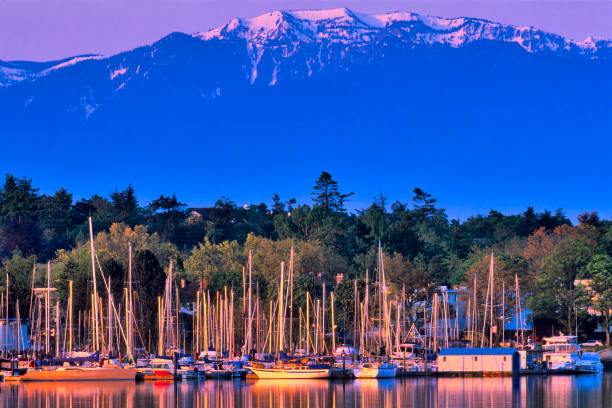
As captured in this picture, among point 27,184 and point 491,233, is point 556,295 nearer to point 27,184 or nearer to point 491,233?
point 491,233

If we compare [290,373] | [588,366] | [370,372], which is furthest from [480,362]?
[290,373]

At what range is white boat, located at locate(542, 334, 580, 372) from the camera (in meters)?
93.1

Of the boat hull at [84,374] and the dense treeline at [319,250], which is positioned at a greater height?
the dense treeline at [319,250]

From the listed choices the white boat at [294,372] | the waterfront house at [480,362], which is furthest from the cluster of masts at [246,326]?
the waterfront house at [480,362]

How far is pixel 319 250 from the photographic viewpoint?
137750 millimetres

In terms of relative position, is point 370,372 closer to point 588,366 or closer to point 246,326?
point 246,326

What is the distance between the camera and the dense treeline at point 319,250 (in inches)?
4500

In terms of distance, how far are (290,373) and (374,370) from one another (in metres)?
6.68

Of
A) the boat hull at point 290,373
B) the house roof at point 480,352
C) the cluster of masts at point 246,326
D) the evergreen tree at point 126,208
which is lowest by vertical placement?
the boat hull at point 290,373

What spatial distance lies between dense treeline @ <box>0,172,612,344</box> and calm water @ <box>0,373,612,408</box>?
44.4 ft

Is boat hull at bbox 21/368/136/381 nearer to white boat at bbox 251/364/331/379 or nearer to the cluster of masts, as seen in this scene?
the cluster of masts

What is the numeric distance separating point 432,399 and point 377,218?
335 feet

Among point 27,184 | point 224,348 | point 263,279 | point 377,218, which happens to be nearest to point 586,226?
point 377,218

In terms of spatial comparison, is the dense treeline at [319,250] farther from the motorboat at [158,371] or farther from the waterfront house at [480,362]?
the waterfront house at [480,362]
